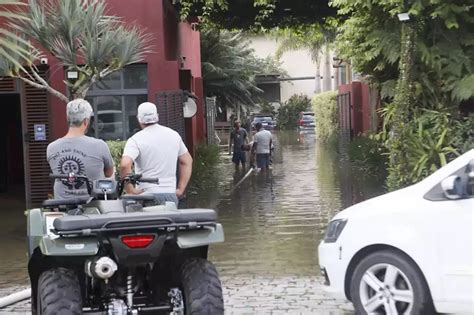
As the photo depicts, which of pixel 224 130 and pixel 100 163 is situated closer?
pixel 100 163

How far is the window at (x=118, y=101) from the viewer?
611 inches

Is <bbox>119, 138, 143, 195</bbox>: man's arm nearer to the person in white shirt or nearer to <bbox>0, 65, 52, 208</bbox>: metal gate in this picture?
<bbox>0, 65, 52, 208</bbox>: metal gate

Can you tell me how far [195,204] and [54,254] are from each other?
10.2 metres

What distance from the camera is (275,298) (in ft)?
25.0

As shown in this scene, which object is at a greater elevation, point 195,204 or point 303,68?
point 303,68

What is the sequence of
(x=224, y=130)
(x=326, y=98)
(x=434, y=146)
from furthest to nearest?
(x=224, y=130) < (x=326, y=98) < (x=434, y=146)

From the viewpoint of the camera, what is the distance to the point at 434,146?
10797mm

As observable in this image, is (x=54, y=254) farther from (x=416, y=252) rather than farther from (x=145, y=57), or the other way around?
(x=145, y=57)

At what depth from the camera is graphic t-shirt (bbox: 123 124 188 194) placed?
6863 millimetres

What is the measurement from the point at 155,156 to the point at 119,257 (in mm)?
2208

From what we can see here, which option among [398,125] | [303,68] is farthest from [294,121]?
[398,125]

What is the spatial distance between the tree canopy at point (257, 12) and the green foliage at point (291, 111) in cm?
4019

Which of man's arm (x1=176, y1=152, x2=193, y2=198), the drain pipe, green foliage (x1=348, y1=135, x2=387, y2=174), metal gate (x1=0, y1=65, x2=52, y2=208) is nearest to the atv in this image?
man's arm (x1=176, y1=152, x2=193, y2=198)

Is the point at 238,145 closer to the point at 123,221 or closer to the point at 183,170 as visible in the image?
the point at 183,170
